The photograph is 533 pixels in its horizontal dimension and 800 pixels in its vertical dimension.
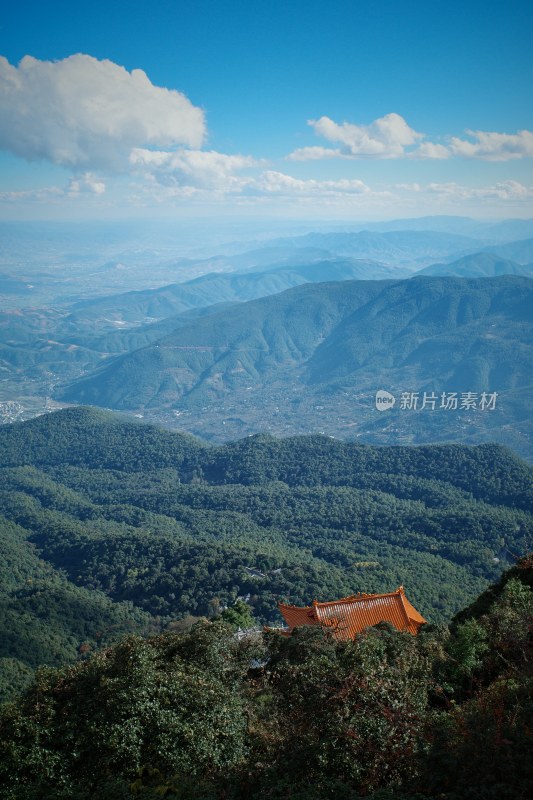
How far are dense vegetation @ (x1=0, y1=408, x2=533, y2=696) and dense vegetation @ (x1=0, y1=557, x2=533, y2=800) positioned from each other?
26005 millimetres

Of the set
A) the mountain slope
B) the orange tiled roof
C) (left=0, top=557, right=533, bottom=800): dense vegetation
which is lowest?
the mountain slope

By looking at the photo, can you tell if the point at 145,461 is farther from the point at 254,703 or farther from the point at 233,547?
the point at 254,703

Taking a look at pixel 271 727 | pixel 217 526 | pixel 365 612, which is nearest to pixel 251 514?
pixel 217 526

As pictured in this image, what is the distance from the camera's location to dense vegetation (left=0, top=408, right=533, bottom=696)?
167 ft

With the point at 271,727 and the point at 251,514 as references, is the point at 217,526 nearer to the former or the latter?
the point at 251,514

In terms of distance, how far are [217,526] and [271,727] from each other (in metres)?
67.7

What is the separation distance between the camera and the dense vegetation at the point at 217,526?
50.9 m

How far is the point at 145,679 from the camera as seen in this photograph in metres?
13.6

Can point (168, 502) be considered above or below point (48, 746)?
below

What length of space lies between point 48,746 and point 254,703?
4980 mm

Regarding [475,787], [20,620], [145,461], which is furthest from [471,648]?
[145,461]

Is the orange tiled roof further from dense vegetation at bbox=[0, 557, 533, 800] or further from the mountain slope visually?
the mountain slope

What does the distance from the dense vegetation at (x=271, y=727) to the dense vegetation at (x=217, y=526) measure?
2601cm

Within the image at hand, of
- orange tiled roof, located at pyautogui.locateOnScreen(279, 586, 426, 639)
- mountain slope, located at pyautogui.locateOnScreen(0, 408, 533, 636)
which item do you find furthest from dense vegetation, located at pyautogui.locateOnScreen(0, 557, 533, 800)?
mountain slope, located at pyautogui.locateOnScreen(0, 408, 533, 636)
